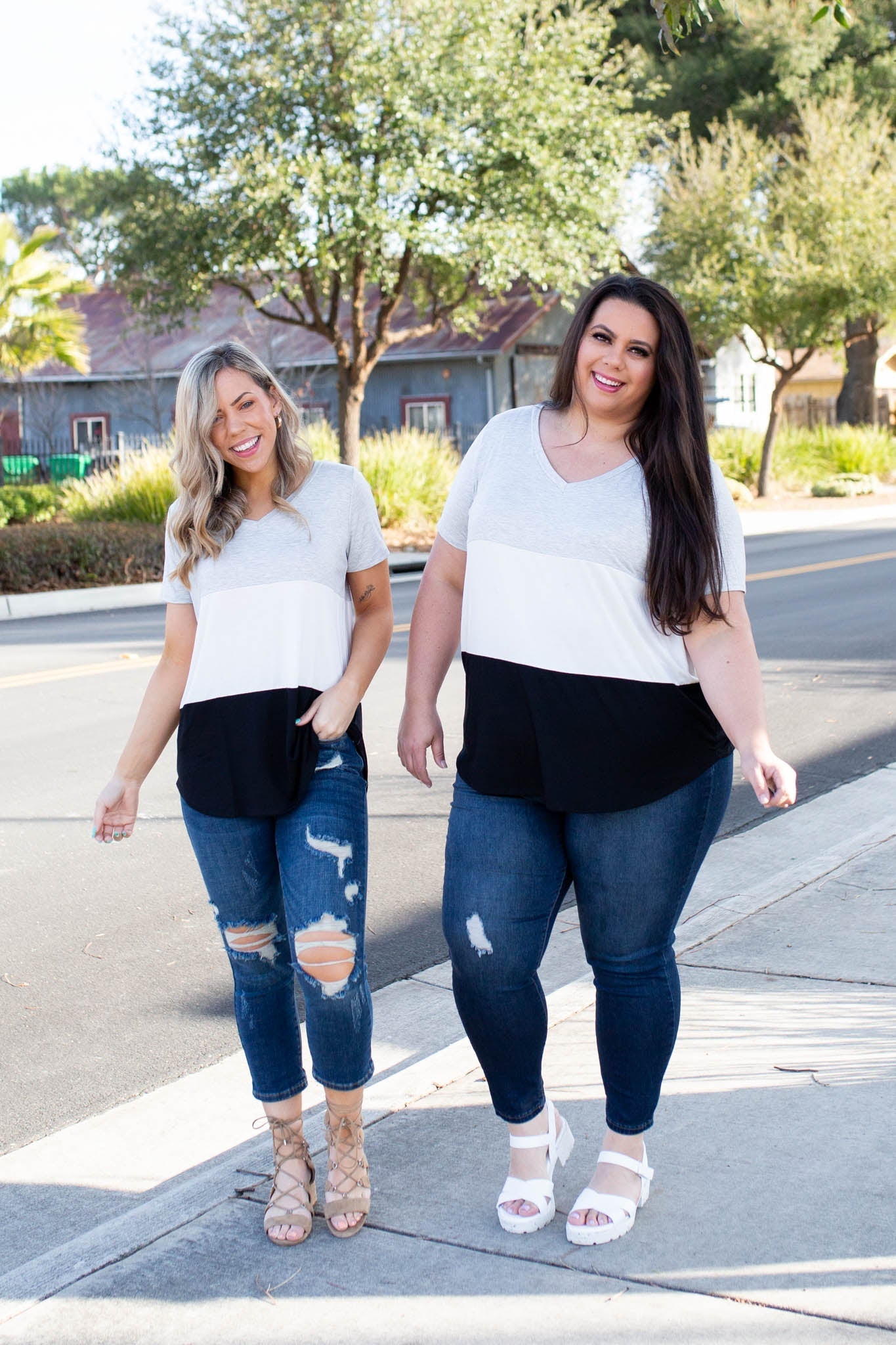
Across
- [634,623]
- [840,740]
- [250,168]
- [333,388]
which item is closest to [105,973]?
[634,623]

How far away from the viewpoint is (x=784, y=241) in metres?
29.2

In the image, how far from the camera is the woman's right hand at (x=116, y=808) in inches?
119

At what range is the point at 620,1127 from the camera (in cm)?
282

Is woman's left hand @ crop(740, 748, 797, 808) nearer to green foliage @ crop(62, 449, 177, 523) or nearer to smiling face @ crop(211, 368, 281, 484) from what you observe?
smiling face @ crop(211, 368, 281, 484)

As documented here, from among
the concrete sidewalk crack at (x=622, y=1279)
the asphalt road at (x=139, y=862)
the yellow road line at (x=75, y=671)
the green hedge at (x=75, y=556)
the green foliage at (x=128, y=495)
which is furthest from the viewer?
the green foliage at (x=128, y=495)

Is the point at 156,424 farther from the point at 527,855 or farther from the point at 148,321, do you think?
the point at 527,855

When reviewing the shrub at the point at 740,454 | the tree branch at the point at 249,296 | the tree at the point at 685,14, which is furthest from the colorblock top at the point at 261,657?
the shrub at the point at 740,454

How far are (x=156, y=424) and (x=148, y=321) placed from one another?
10320 millimetres

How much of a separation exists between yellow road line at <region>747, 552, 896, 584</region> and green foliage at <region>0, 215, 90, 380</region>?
46.1 feet

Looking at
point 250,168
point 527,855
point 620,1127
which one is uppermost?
point 250,168

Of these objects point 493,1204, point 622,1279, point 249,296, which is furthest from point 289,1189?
point 249,296

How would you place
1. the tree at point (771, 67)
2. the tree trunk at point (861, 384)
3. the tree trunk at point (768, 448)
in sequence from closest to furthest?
the tree trunk at point (768, 448) < the tree at point (771, 67) < the tree trunk at point (861, 384)

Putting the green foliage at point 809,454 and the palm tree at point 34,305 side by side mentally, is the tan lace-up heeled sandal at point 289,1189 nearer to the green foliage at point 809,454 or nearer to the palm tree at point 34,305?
the palm tree at point 34,305

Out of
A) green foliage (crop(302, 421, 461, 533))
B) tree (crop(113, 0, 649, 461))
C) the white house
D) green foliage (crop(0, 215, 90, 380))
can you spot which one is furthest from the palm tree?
the white house
